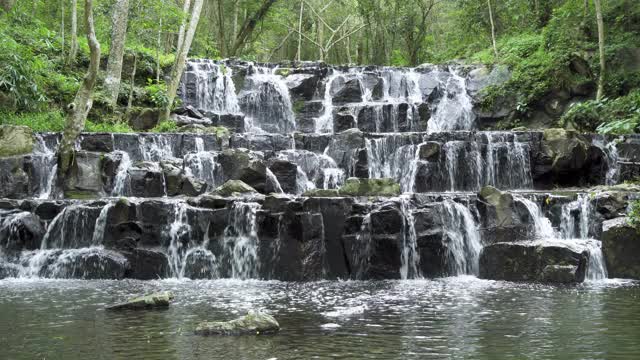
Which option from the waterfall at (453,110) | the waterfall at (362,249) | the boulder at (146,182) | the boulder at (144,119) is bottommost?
the waterfall at (362,249)

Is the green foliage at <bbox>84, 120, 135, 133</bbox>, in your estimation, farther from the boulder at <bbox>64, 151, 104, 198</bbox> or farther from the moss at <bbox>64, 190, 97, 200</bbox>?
the moss at <bbox>64, 190, 97, 200</bbox>

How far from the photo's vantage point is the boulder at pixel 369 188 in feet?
49.2

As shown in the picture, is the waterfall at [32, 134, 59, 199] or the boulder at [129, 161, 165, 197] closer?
the boulder at [129, 161, 165, 197]

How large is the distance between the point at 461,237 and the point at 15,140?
38.5ft

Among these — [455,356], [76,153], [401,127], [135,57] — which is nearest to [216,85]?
[135,57]

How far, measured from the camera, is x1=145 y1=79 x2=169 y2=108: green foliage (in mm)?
22875

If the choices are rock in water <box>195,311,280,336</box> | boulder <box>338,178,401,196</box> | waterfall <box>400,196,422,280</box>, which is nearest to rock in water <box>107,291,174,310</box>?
rock in water <box>195,311,280,336</box>

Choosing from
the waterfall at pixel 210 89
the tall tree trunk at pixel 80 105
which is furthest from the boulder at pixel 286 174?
the waterfall at pixel 210 89

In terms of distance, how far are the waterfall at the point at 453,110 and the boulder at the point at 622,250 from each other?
12.0m

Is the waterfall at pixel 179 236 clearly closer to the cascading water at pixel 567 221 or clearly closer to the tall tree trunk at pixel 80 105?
the tall tree trunk at pixel 80 105

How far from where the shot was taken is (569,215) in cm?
1454

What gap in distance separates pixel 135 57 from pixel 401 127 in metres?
10.3

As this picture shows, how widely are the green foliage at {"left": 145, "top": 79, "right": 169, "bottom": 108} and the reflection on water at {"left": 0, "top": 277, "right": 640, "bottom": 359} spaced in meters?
11.7

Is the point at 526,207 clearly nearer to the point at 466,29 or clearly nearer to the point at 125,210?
the point at 125,210
